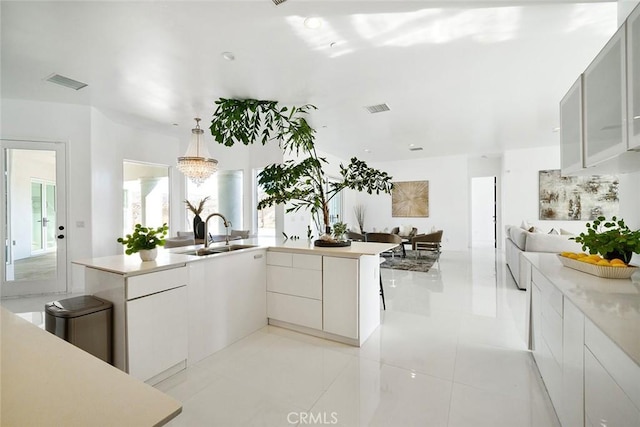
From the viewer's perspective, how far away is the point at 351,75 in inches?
133

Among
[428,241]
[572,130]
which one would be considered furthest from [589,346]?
[428,241]

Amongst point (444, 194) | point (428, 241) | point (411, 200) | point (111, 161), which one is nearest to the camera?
point (111, 161)

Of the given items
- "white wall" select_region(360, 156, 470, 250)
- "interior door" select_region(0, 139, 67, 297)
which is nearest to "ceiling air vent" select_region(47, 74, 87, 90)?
"interior door" select_region(0, 139, 67, 297)

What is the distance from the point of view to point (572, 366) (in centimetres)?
137

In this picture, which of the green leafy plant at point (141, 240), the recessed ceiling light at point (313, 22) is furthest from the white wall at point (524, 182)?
the green leafy plant at point (141, 240)

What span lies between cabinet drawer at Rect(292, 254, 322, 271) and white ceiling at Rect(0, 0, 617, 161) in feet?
6.74

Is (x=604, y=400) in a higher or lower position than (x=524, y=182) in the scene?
lower

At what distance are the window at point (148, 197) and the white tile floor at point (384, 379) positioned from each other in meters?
4.99

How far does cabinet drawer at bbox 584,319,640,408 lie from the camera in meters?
0.85

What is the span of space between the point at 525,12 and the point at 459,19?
497 millimetres

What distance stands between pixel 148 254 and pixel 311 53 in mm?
2407

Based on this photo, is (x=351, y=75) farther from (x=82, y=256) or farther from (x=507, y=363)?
(x=82, y=256)

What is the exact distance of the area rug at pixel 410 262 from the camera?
6.06m

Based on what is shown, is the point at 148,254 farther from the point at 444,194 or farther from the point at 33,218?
the point at 444,194
